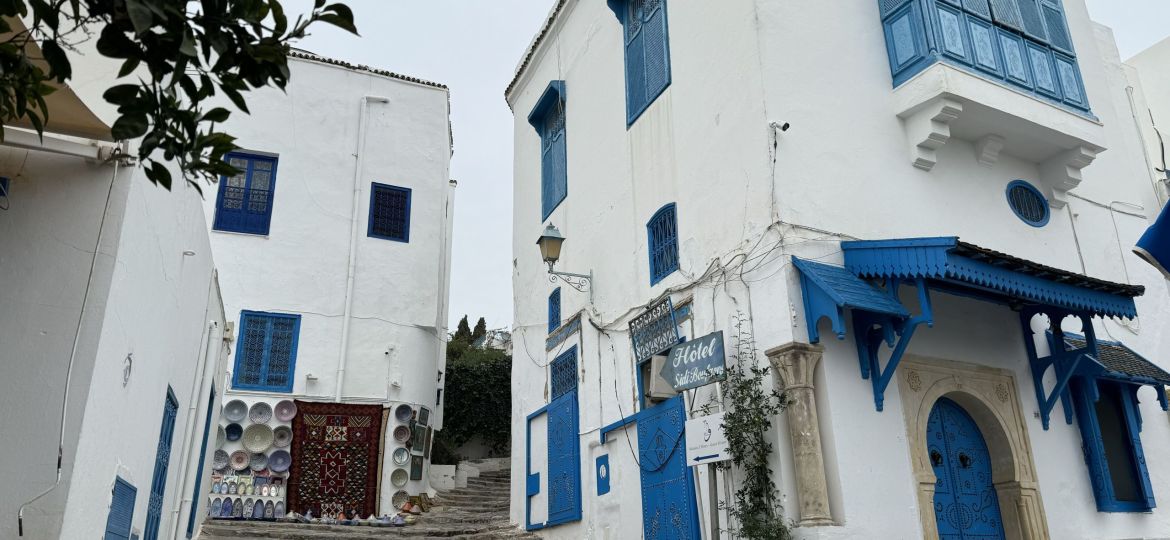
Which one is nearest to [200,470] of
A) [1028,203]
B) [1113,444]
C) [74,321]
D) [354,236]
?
[354,236]

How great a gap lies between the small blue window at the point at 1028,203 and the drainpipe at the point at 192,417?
8590 millimetres

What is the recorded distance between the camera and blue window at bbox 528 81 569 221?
12.9 metres

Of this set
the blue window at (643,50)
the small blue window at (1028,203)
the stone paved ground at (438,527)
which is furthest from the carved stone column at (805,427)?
the stone paved ground at (438,527)

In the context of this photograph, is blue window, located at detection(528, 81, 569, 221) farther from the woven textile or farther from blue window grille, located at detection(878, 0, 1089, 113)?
blue window grille, located at detection(878, 0, 1089, 113)

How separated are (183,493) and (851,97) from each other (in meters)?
7.86

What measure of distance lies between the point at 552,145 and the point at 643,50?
2.88m

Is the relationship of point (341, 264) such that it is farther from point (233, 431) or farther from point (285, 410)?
point (233, 431)

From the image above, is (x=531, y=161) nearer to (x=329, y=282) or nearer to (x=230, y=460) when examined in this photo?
(x=329, y=282)

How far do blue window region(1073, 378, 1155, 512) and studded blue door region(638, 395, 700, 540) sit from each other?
13.6 feet

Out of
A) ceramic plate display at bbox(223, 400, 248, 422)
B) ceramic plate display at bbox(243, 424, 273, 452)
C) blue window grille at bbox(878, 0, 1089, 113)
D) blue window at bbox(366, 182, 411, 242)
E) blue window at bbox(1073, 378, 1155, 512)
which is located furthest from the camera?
blue window at bbox(366, 182, 411, 242)

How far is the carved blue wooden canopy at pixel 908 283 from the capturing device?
731 cm

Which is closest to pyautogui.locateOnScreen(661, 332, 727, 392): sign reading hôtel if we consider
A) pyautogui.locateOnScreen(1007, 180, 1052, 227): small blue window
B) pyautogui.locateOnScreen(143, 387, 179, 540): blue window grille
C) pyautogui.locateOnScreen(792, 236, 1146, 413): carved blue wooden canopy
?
pyautogui.locateOnScreen(792, 236, 1146, 413): carved blue wooden canopy

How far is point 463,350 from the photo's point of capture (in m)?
22.5

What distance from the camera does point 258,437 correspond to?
555 inches
